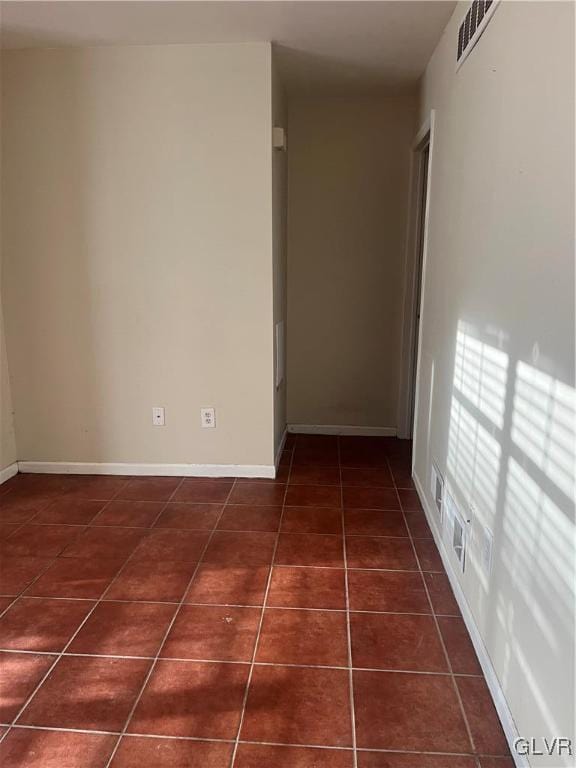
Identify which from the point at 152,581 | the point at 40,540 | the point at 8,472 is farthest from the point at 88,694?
the point at 8,472

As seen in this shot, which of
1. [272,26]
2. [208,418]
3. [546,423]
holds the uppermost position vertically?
[272,26]

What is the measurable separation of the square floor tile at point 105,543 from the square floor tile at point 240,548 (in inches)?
14.8

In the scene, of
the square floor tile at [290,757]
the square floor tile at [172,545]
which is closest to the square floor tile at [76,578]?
the square floor tile at [172,545]

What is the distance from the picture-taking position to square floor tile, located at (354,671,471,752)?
1.44 m

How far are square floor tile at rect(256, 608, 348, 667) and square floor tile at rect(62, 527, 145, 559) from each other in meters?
0.82

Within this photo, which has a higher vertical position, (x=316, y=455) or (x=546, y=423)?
(x=546, y=423)

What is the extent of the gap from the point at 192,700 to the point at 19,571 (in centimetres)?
111

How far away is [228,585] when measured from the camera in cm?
214

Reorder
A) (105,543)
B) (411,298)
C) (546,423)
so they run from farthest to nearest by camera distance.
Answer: (411,298) → (105,543) → (546,423)

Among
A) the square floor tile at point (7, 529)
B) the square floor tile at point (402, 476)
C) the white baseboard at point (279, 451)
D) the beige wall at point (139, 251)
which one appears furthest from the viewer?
the white baseboard at point (279, 451)

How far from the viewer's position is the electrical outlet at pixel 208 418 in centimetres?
318

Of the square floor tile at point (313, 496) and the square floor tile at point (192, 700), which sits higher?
the square floor tile at point (313, 496)

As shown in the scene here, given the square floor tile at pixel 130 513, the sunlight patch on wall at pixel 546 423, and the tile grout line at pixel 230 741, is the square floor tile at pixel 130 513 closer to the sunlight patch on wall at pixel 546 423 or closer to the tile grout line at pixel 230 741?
the tile grout line at pixel 230 741

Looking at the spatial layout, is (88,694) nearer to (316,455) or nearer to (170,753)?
(170,753)
